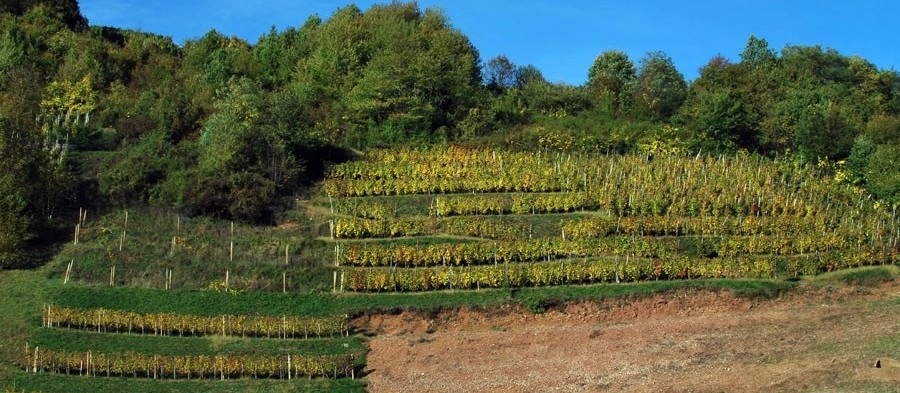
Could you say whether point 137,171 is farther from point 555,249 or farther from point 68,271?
point 555,249

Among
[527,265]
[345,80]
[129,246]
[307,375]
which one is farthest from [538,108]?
[307,375]

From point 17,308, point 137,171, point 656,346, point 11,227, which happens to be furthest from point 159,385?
point 137,171

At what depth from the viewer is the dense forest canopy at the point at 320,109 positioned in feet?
154

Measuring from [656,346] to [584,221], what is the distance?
386 inches

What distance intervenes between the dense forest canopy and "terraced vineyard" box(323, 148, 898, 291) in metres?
3.22

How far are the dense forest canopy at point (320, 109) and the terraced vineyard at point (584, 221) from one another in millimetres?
3221

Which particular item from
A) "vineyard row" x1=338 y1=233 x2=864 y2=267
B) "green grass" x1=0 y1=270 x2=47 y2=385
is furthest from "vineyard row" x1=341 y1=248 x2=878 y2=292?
"green grass" x1=0 y1=270 x2=47 y2=385

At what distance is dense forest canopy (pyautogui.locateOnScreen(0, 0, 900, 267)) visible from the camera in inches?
1850

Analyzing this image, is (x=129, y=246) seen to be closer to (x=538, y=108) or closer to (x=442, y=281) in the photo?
(x=442, y=281)

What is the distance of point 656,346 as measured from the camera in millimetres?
35469

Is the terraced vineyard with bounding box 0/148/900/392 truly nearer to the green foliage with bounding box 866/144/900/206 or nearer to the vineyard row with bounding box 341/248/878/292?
the vineyard row with bounding box 341/248/878/292

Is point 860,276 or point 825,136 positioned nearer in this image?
point 860,276

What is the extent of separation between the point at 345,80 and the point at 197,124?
12.0 meters

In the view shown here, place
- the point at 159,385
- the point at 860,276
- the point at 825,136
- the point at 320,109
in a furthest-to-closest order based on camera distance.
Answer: the point at 320,109 → the point at 825,136 → the point at 860,276 → the point at 159,385
